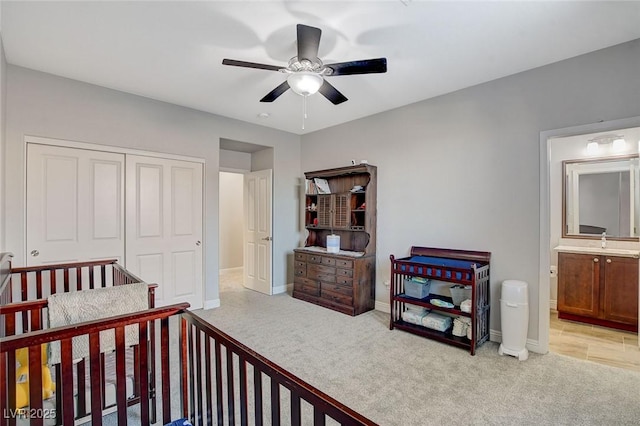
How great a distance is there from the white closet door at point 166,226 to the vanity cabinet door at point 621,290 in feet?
16.3

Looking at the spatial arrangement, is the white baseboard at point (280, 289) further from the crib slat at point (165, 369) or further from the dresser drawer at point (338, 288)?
the crib slat at point (165, 369)

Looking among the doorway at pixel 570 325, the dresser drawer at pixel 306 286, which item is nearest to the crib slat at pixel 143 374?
the dresser drawer at pixel 306 286

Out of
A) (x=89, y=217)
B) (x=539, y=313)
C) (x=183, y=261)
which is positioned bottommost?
(x=539, y=313)

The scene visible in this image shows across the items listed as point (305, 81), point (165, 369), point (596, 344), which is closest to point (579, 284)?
point (596, 344)

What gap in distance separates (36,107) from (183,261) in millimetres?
2253

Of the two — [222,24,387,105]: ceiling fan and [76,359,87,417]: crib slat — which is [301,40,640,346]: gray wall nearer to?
[222,24,387,105]: ceiling fan

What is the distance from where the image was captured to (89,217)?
3.41 meters

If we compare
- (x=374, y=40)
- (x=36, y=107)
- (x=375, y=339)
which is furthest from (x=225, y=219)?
(x=374, y=40)

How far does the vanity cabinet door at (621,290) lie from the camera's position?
3.33m

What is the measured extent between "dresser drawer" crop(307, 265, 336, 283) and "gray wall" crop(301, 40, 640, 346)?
0.64 m

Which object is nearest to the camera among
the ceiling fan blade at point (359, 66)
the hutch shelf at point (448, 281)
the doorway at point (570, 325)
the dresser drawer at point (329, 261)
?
the ceiling fan blade at point (359, 66)

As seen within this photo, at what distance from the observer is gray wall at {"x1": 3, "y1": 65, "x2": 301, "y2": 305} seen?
2992mm

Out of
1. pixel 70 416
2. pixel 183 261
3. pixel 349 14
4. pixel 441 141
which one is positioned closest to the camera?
pixel 70 416

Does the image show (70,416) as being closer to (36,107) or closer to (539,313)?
(36,107)
